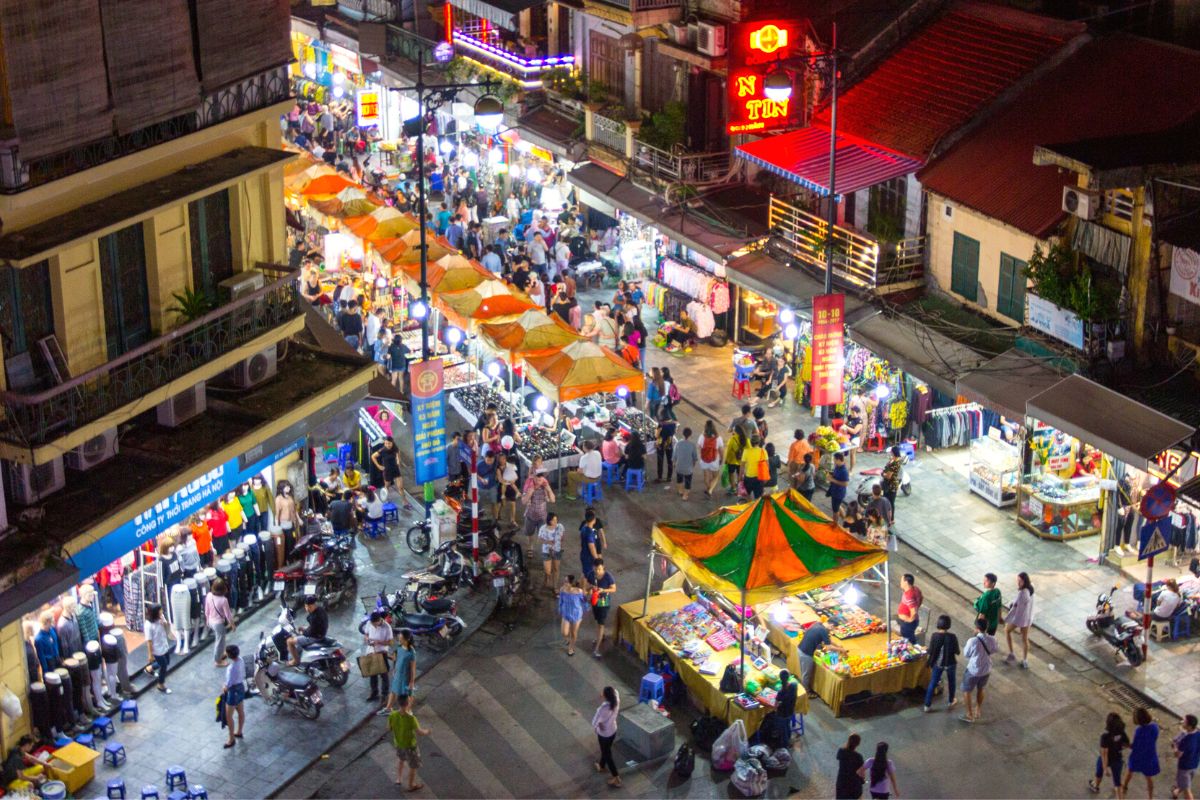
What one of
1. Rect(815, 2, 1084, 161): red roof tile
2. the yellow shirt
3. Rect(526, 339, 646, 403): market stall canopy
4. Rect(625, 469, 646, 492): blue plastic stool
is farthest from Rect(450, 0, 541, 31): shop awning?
the yellow shirt

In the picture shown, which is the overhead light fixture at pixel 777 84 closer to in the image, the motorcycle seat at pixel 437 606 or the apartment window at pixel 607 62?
the motorcycle seat at pixel 437 606

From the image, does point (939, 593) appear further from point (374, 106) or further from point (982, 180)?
point (374, 106)

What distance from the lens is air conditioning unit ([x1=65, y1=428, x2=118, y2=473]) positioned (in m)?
22.6

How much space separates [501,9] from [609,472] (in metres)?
16.2

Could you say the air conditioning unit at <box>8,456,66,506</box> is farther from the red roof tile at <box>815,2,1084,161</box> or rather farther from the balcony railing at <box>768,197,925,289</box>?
the red roof tile at <box>815,2,1084,161</box>

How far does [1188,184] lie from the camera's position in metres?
26.5

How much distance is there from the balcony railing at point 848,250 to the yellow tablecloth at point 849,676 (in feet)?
29.3

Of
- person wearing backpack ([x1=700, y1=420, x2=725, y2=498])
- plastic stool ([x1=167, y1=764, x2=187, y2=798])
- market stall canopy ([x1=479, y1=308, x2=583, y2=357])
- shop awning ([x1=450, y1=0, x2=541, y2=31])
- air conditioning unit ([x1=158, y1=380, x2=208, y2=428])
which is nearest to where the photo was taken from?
plastic stool ([x1=167, y1=764, x2=187, y2=798])

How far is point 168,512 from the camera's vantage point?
79.2ft

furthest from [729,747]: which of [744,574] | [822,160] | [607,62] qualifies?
[607,62]

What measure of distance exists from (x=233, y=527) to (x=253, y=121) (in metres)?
8.28

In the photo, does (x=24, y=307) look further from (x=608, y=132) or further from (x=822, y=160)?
(x=608, y=132)

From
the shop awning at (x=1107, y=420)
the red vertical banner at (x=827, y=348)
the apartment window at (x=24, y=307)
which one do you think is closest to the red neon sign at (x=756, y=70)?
the red vertical banner at (x=827, y=348)

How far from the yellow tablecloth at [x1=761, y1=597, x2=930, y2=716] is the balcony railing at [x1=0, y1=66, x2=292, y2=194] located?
11.2m
